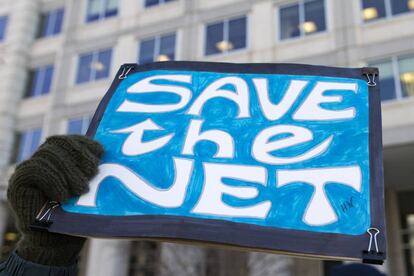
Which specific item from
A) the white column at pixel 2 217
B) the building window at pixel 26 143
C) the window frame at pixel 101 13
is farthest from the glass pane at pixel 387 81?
the white column at pixel 2 217

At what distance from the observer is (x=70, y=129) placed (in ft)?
63.6

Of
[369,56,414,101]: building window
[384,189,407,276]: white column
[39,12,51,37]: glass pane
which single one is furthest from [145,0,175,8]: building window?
[384,189,407,276]: white column

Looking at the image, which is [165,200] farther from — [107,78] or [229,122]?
[107,78]

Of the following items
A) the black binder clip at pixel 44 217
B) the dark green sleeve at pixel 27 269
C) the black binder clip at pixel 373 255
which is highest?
the black binder clip at pixel 44 217

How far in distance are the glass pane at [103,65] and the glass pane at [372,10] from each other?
9810mm

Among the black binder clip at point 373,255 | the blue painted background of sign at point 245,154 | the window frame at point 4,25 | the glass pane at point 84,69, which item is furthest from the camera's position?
the window frame at point 4,25

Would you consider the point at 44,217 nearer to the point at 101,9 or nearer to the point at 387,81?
the point at 387,81

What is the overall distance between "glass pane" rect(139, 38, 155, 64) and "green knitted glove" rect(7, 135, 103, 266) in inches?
667

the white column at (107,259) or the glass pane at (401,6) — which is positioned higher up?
the glass pane at (401,6)

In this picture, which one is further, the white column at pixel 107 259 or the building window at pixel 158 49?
the building window at pixel 158 49

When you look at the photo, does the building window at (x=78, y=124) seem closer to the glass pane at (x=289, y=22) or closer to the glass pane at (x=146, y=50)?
the glass pane at (x=146, y=50)

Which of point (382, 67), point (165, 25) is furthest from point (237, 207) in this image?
point (165, 25)

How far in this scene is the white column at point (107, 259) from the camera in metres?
17.0

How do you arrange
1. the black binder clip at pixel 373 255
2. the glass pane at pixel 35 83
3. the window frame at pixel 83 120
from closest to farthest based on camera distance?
the black binder clip at pixel 373 255, the window frame at pixel 83 120, the glass pane at pixel 35 83
